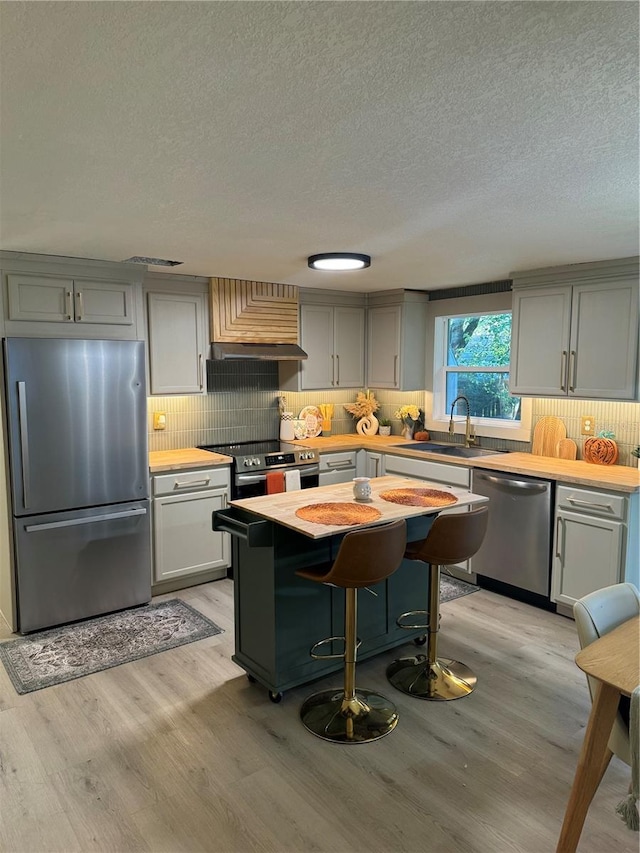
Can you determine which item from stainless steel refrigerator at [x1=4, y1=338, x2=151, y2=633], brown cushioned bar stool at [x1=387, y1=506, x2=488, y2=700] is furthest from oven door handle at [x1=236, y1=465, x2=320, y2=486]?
brown cushioned bar stool at [x1=387, y1=506, x2=488, y2=700]

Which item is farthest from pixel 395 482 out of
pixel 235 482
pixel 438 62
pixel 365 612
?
pixel 438 62

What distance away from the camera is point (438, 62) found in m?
1.28

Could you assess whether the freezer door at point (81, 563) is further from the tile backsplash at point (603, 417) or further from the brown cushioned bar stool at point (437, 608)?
the tile backsplash at point (603, 417)

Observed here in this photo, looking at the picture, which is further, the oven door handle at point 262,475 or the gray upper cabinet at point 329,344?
the gray upper cabinet at point 329,344

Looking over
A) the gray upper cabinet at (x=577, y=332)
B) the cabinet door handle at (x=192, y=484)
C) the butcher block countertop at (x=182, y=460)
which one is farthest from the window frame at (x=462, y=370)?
the cabinet door handle at (x=192, y=484)

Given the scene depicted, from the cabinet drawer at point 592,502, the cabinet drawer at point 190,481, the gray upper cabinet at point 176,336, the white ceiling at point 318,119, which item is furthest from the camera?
the gray upper cabinet at point 176,336

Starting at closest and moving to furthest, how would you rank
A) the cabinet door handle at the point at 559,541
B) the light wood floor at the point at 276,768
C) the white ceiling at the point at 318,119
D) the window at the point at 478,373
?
the white ceiling at the point at 318,119, the light wood floor at the point at 276,768, the cabinet door handle at the point at 559,541, the window at the point at 478,373

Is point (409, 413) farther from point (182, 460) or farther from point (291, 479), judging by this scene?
point (182, 460)

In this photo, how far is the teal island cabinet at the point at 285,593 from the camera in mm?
2809

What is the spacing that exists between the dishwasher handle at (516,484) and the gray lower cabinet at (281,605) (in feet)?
4.61

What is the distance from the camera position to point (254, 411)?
5164mm

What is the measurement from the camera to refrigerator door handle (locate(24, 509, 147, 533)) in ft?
11.5

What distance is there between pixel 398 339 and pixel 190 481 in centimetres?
233

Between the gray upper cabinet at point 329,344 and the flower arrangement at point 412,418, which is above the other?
the gray upper cabinet at point 329,344
